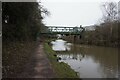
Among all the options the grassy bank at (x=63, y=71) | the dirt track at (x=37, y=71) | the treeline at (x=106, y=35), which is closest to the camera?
the dirt track at (x=37, y=71)

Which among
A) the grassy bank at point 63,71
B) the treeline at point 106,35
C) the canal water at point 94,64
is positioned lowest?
the canal water at point 94,64

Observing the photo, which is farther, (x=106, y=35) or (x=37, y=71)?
(x=106, y=35)

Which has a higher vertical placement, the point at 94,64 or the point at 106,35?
the point at 106,35

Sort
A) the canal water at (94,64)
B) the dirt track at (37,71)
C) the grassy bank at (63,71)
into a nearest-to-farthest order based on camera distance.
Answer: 1. the dirt track at (37,71)
2. the grassy bank at (63,71)
3. the canal water at (94,64)

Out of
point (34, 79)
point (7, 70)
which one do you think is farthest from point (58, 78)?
point (7, 70)

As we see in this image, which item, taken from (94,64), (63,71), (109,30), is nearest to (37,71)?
(63,71)

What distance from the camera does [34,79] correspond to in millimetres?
9656

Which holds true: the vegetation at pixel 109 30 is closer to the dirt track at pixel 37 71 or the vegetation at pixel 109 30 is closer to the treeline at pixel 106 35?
the treeline at pixel 106 35

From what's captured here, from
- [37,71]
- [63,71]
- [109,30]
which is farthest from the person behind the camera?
[109,30]

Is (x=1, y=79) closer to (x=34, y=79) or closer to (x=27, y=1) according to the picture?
(x=34, y=79)

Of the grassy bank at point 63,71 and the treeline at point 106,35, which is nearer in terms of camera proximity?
the grassy bank at point 63,71

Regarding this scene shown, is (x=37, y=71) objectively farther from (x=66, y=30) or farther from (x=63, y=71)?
(x=66, y=30)

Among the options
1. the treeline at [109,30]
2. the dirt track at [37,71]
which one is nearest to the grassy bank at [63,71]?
the dirt track at [37,71]

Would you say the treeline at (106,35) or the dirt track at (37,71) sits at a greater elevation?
the treeline at (106,35)
